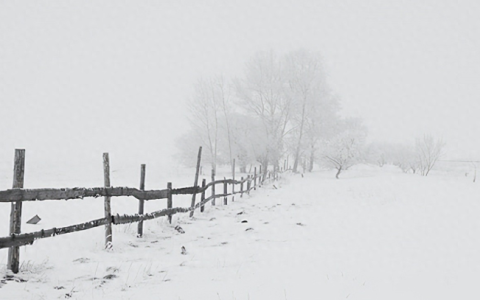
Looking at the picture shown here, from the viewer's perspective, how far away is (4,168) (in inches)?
967

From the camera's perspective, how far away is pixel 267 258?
5004 millimetres

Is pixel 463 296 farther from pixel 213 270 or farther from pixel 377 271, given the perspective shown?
pixel 213 270

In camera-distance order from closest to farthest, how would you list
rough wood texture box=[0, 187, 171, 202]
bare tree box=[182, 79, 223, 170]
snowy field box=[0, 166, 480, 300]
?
snowy field box=[0, 166, 480, 300], rough wood texture box=[0, 187, 171, 202], bare tree box=[182, 79, 223, 170]

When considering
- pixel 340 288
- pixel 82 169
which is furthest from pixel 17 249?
pixel 82 169

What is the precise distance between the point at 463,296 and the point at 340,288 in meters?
1.39

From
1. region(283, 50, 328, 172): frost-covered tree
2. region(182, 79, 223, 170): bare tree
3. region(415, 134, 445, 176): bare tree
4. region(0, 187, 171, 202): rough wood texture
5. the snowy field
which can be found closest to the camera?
the snowy field

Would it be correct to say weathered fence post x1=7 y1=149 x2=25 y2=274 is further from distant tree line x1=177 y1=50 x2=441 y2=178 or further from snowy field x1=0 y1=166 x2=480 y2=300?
distant tree line x1=177 y1=50 x2=441 y2=178

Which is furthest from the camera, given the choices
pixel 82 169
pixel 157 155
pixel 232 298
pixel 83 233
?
pixel 157 155

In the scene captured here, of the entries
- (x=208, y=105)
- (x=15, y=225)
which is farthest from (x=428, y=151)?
(x=15, y=225)

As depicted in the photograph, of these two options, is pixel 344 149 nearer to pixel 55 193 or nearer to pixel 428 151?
pixel 428 151

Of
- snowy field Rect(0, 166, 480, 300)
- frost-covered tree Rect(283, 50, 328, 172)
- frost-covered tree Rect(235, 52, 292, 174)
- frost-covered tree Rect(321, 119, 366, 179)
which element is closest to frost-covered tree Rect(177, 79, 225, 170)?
frost-covered tree Rect(235, 52, 292, 174)

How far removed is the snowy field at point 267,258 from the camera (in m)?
3.61

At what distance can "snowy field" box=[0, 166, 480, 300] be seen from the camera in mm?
3611

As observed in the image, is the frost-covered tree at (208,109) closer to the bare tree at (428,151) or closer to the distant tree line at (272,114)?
the distant tree line at (272,114)
